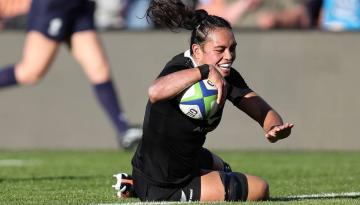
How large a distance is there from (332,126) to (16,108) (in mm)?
4884

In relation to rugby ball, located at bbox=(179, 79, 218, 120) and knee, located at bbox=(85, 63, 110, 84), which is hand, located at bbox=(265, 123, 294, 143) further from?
knee, located at bbox=(85, 63, 110, 84)

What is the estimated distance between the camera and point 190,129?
6574 millimetres

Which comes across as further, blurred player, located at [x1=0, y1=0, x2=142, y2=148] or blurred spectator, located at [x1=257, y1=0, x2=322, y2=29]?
blurred spectator, located at [x1=257, y1=0, x2=322, y2=29]

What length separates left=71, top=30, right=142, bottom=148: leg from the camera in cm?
1258

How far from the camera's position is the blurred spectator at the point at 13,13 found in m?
14.8

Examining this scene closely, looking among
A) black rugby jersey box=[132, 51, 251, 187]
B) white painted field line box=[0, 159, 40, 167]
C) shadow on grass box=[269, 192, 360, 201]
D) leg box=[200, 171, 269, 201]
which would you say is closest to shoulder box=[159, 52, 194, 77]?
black rugby jersey box=[132, 51, 251, 187]

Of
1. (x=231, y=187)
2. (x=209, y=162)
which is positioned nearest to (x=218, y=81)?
(x=231, y=187)

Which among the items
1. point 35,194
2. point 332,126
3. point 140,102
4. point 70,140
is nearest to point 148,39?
point 140,102

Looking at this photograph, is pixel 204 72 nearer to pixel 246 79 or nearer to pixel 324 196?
pixel 324 196

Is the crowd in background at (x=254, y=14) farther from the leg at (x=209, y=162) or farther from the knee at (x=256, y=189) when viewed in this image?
the knee at (x=256, y=189)

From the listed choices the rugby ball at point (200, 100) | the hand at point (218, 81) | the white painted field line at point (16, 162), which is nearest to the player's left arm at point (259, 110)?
the rugby ball at point (200, 100)

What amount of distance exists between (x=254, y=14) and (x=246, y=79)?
3.36ft

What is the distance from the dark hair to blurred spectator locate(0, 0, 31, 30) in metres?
8.34

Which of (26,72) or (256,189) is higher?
(256,189)
